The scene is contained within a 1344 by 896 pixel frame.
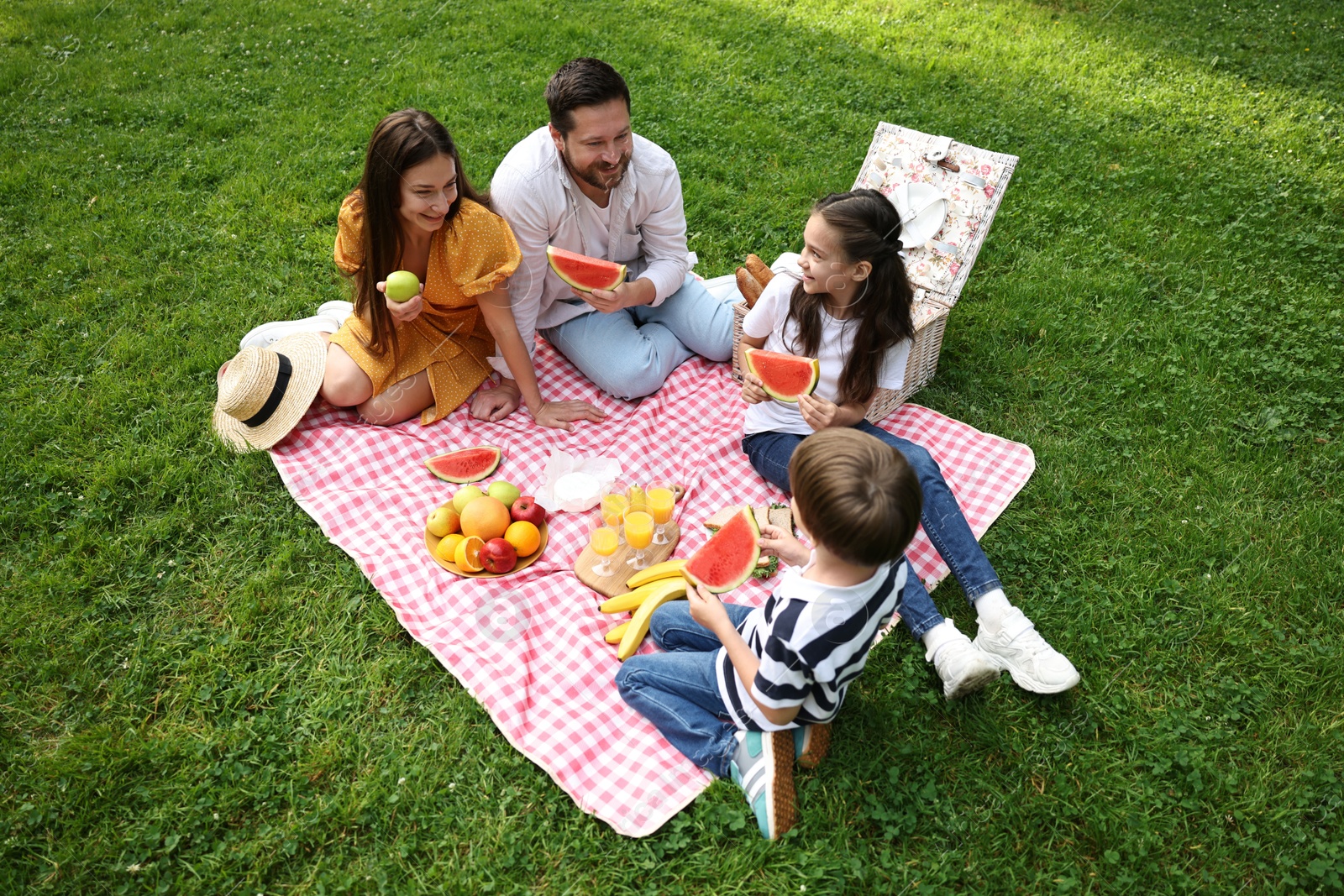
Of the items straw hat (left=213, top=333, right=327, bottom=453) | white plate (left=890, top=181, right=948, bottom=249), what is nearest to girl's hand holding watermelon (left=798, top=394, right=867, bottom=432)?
white plate (left=890, top=181, right=948, bottom=249)

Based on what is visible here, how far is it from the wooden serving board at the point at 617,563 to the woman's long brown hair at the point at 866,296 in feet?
3.60

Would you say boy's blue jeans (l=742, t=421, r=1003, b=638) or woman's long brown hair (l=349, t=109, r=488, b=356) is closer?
boy's blue jeans (l=742, t=421, r=1003, b=638)

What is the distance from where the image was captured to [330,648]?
3.55m

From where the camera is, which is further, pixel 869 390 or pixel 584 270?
pixel 584 270

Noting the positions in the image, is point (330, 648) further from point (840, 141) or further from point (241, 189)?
point (840, 141)

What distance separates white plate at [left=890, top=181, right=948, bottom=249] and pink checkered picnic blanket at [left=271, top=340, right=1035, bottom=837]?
3.32ft

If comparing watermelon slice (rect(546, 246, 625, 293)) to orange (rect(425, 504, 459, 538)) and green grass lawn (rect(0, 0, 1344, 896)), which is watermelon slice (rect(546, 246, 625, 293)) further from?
green grass lawn (rect(0, 0, 1344, 896))

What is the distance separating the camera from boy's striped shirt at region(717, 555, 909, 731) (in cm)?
262

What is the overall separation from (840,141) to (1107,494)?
3883 millimetres

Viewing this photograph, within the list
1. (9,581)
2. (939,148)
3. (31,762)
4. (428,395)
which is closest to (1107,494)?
(939,148)

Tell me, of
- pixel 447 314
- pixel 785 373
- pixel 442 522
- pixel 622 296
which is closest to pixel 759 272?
pixel 622 296

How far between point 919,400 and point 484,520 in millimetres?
2603

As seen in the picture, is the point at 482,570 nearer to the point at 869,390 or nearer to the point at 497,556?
the point at 497,556

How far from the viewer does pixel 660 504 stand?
157 inches
